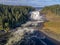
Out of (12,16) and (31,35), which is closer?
(31,35)

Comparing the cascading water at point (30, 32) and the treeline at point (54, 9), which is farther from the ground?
the treeline at point (54, 9)

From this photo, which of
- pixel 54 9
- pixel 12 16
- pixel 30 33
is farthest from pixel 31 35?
pixel 54 9

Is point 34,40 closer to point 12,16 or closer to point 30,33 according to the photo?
point 30,33

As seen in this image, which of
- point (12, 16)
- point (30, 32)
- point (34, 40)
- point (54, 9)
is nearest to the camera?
point (34, 40)

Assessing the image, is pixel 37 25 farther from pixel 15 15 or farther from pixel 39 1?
pixel 39 1

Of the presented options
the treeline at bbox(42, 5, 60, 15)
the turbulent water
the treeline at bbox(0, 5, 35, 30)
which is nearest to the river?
the turbulent water

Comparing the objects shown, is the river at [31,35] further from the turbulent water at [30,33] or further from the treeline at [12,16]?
the treeline at [12,16]

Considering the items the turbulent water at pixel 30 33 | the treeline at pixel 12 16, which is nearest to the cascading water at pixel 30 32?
the turbulent water at pixel 30 33

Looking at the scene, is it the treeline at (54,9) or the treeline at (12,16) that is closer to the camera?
the treeline at (12,16)

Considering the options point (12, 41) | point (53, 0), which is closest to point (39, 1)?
point (53, 0)
